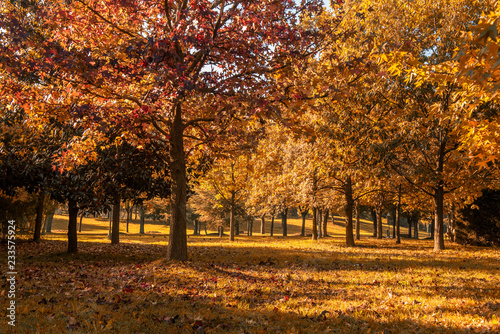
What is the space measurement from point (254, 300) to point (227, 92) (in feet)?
15.9

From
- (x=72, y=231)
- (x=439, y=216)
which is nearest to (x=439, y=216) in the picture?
(x=439, y=216)

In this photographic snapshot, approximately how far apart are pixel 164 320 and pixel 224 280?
134 inches

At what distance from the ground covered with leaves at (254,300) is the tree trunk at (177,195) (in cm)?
79

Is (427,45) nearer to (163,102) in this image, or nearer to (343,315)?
(163,102)

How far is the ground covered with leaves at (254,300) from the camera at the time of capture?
505cm

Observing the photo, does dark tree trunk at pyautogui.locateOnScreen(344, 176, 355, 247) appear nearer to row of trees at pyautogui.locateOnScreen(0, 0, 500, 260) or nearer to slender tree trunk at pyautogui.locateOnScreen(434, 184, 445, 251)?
row of trees at pyautogui.locateOnScreen(0, 0, 500, 260)

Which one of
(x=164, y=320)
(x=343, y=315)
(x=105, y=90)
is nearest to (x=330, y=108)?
(x=105, y=90)

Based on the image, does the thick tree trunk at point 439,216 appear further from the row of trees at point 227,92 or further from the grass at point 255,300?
the grass at point 255,300

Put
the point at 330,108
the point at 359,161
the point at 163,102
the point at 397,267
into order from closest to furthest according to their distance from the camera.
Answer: the point at 163,102 < the point at 397,267 < the point at 359,161 < the point at 330,108

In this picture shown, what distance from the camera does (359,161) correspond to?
56.3 feet

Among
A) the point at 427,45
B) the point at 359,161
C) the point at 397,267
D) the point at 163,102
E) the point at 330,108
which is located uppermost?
the point at 427,45

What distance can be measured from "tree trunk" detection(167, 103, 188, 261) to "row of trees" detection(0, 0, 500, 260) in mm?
48

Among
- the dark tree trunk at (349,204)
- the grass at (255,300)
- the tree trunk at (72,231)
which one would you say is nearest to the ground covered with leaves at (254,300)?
the grass at (255,300)

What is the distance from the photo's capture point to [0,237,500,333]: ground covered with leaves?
5051 mm
